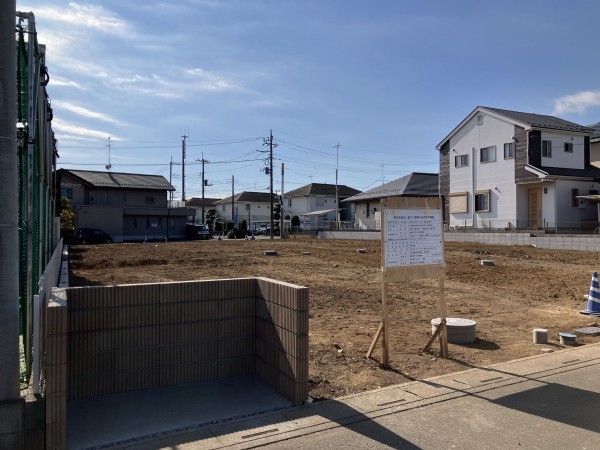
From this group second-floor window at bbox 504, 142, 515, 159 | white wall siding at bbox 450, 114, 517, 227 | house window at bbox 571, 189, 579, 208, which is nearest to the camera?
house window at bbox 571, 189, 579, 208

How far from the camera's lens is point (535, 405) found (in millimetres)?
4297

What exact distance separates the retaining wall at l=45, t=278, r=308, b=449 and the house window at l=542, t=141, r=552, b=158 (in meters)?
29.8

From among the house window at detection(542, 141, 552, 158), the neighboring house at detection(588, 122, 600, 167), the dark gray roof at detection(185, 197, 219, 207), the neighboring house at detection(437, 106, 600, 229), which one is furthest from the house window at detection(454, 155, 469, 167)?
the dark gray roof at detection(185, 197, 219, 207)

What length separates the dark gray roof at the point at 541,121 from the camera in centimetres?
2978

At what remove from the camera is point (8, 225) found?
3.41m

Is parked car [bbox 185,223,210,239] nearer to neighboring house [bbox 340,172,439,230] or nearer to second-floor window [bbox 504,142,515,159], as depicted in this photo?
neighboring house [bbox 340,172,439,230]

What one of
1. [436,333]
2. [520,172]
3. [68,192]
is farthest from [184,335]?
[68,192]

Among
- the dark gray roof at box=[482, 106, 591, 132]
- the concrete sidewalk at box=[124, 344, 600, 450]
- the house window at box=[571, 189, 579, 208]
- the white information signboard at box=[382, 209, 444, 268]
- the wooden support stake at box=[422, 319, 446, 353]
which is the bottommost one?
the concrete sidewalk at box=[124, 344, 600, 450]

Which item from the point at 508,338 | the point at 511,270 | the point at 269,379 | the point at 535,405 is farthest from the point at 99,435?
the point at 511,270

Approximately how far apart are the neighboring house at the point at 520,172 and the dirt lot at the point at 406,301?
28.7 feet

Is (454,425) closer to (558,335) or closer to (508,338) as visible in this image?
(508,338)

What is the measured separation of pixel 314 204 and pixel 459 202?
3913cm

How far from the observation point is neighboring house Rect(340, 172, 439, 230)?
1708 inches

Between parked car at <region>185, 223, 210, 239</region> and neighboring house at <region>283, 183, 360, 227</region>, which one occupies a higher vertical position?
neighboring house at <region>283, 183, 360, 227</region>
